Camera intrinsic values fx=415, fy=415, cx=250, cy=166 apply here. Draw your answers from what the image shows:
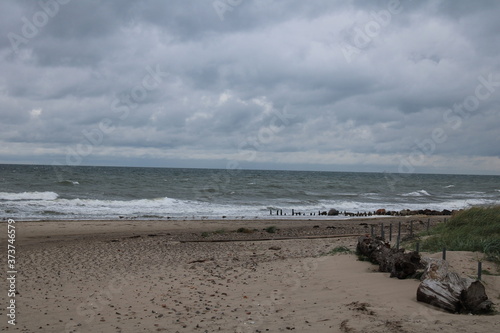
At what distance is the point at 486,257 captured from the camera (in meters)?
9.08

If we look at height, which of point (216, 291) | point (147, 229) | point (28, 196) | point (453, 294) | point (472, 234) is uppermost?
point (472, 234)

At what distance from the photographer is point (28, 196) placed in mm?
34406

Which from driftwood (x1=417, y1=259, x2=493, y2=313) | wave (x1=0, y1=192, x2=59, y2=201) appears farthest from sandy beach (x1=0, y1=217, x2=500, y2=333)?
wave (x1=0, y1=192, x2=59, y2=201)

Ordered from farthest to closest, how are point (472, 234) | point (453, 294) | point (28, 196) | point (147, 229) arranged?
point (28, 196) < point (147, 229) < point (472, 234) < point (453, 294)

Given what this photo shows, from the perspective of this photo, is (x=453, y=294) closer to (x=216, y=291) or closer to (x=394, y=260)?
(x=394, y=260)

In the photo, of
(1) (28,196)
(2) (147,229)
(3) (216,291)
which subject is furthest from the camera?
(1) (28,196)

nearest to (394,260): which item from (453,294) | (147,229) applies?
(453,294)

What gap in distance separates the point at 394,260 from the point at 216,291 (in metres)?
3.66

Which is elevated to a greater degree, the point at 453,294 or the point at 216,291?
the point at 453,294

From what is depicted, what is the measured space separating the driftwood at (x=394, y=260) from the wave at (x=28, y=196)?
99.3ft

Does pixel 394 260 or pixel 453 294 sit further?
pixel 394 260

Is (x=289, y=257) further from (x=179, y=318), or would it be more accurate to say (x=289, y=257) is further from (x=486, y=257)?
(x=179, y=318)

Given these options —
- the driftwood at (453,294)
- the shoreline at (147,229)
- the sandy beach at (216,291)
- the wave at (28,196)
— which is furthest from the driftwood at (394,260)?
the wave at (28,196)

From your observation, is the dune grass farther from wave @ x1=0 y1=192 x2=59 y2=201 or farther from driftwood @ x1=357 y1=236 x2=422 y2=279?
wave @ x1=0 y1=192 x2=59 y2=201
